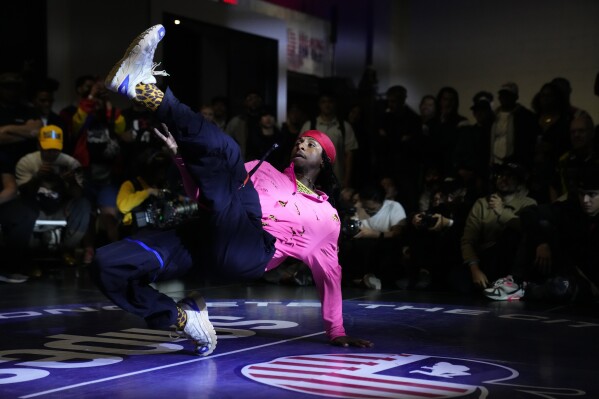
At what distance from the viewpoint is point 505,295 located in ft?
22.5

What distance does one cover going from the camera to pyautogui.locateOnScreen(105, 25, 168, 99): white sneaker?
12.0 feet

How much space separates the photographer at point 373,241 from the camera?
780 cm

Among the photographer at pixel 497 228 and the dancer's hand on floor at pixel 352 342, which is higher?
the photographer at pixel 497 228

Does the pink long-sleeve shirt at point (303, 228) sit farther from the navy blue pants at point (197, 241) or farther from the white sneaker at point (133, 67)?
the white sneaker at point (133, 67)

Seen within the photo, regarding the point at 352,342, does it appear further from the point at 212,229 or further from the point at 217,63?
the point at 217,63

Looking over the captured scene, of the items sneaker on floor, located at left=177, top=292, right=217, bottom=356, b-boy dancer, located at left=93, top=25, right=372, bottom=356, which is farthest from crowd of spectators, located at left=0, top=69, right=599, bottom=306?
sneaker on floor, located at left=177, top=292, right=217, bottom=356

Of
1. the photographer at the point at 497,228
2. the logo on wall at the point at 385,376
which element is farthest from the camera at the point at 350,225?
the logo on wall at the point at 385,376

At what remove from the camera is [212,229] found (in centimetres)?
402

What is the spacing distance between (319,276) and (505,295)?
9.07 feet

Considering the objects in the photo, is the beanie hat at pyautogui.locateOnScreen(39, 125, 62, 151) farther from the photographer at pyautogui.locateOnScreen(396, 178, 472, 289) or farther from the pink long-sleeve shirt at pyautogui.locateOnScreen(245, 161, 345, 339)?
the pink long-sleeve shirt at pyautogui.locateOnScreen(245, 161, 345, 339)

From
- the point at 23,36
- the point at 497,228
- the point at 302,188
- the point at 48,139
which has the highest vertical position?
the point at 23,36

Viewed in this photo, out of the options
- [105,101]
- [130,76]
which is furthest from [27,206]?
[130,76]

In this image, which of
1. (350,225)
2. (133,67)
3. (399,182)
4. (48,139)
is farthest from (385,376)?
(48,139)

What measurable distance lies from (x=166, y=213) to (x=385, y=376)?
157 inches
